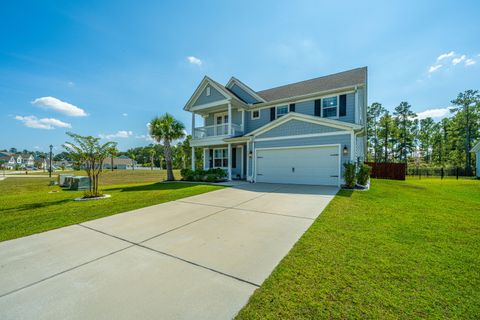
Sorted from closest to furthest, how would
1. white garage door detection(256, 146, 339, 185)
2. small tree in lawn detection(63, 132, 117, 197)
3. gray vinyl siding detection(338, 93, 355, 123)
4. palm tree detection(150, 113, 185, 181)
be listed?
small tree in lawn detection(63, 132, 117, 197) → white garage door detection(256, 146, 339, 185) → gray vinyl siding detection(338, 93, 355, 123) → palm tree detection(150, 113, 185, 181)

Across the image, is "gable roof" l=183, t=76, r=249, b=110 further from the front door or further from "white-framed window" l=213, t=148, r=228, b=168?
"white-framed window" l=213, t=148, r=228, b=168

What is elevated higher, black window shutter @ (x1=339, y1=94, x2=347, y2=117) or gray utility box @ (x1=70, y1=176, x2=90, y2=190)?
black window shutter @ (x1=339, y1=94, x2=347, y2=117)

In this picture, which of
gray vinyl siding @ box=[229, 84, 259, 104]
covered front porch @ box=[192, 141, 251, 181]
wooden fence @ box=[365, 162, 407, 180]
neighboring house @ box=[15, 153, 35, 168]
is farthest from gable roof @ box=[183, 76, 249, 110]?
neighboring house @ box=[15, 153, 35, 168]

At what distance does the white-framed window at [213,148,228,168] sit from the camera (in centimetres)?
1592

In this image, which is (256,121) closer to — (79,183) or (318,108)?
(318,108)

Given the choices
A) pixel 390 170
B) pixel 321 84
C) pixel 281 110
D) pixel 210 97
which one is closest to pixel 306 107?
pixel 281 110

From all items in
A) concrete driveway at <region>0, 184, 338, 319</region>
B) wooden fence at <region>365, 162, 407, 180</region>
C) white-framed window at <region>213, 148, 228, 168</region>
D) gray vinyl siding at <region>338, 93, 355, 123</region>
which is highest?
gray vinyl siding at <region>338, 93, 355, 123</region>

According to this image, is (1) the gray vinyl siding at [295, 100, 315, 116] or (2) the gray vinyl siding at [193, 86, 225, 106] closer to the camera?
(1) the gray vinyl siding at [295, 100, 315, 116]

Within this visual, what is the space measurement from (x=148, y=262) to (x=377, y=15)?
1273 centimetres

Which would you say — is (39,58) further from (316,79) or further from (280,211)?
(316,79)

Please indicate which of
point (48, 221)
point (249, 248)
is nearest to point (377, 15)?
point (249, 248)

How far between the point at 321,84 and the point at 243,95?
615 cm

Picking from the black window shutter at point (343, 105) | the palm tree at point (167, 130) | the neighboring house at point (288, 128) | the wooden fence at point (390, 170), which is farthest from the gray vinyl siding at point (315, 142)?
the wooden fence at point (390, 170)

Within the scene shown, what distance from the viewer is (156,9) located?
983 centimetres
